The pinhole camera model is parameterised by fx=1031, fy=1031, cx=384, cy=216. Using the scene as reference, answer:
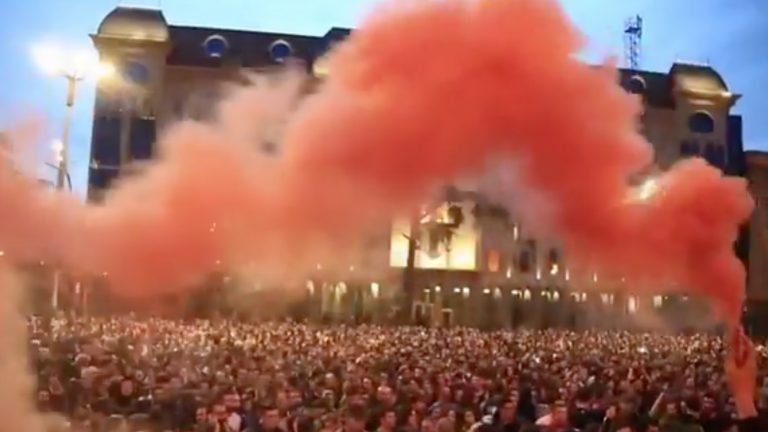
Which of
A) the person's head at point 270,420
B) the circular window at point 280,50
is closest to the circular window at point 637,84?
the circular window at point 280,50

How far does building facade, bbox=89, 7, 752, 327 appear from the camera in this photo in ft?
155

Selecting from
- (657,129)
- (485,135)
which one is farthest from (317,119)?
(657,129)

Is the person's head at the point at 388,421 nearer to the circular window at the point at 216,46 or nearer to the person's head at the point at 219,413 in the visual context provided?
the person's head at the point at 219,413

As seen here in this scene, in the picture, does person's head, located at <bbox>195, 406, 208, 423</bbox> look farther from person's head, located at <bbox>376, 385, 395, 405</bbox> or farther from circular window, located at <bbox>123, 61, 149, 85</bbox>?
circular window, located at <bbox>123, 61, 149, 85</bbox>

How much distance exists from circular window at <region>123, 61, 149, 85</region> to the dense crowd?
4400 cm

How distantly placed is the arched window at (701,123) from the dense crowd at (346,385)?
51.3 m

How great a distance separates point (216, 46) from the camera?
228 ft

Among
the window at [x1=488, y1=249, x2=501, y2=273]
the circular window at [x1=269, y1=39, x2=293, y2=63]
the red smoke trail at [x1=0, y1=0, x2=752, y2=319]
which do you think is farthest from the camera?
the circular window at [x1=269, y1=39, x2=293, y2=63]

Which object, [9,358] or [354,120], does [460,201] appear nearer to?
[354,120]

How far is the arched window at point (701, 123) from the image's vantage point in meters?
73.9

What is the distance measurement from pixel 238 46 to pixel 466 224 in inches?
1314

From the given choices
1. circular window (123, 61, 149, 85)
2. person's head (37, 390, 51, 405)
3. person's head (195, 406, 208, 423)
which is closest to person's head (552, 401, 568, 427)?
person's head (195, 406, 208, 423)

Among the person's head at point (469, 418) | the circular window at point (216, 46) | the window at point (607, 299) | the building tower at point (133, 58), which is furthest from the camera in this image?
the circular window at point (216, 46)

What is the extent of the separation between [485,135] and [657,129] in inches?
2412
